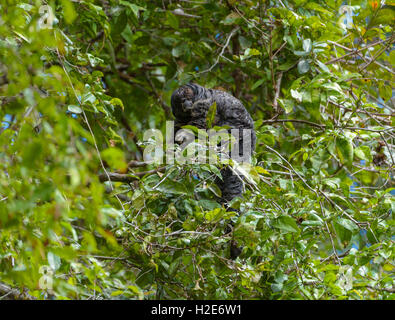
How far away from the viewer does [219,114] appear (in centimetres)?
199

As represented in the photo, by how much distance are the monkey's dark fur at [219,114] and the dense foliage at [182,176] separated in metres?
0.07

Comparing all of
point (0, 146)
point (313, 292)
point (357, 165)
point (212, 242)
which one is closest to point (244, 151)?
point (212, 242)

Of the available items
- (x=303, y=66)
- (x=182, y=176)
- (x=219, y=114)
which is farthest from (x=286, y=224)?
(x=303, y=66)

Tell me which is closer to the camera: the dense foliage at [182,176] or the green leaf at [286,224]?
the dense foliage at [182,176]

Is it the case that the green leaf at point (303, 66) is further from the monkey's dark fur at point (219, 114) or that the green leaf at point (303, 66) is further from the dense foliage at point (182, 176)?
the monkey's dark fur at point (219, 114)

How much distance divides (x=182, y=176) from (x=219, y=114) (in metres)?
0.40

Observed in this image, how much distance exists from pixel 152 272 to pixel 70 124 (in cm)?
86

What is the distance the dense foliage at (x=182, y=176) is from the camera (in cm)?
98

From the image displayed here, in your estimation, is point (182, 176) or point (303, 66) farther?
point (303, 66)

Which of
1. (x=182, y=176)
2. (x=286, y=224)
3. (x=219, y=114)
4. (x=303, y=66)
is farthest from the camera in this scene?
(x=303, y=66)

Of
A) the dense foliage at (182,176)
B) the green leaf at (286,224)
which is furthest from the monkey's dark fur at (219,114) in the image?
the green leaf at (286,224)

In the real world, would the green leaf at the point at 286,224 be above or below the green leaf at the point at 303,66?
below

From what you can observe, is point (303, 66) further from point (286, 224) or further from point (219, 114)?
point (286, 224)

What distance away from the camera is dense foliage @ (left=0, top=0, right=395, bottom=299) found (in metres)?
0.98
